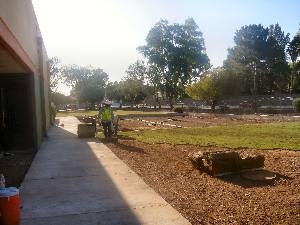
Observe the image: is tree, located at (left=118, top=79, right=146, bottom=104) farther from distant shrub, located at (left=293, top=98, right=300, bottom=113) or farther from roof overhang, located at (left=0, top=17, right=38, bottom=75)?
roof overhang, located at (left=0, top=17, right=38, bottom=75)

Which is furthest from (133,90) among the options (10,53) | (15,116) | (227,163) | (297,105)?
(227,163)

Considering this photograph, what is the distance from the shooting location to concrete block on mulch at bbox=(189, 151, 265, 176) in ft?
31.2

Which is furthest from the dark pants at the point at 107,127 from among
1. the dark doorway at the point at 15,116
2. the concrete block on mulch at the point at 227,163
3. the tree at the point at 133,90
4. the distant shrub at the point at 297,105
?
the tree at the point at 133,90

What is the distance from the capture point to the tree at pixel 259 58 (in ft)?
268

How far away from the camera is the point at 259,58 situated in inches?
3337

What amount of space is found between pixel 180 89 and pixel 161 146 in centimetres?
6405

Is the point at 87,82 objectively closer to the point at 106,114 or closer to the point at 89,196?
the point at 106,114

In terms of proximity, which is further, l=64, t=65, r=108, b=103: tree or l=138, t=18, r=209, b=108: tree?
l=64, t=65, r=108, b=103: tree

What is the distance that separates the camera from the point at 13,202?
5531mm

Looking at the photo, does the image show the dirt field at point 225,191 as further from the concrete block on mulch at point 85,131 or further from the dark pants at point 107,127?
the concrete block on mulch at point 85,131

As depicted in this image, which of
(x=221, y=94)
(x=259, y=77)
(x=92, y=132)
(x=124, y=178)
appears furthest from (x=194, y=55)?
(x=124, y=178)

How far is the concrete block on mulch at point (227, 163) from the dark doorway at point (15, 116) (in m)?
8.27

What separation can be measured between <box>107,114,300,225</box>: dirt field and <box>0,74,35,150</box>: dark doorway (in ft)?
17.3

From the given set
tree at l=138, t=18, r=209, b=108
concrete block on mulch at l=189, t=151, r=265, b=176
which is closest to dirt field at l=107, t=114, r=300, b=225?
concrete block on mulch at l=189, t=151, r=265, b=176
